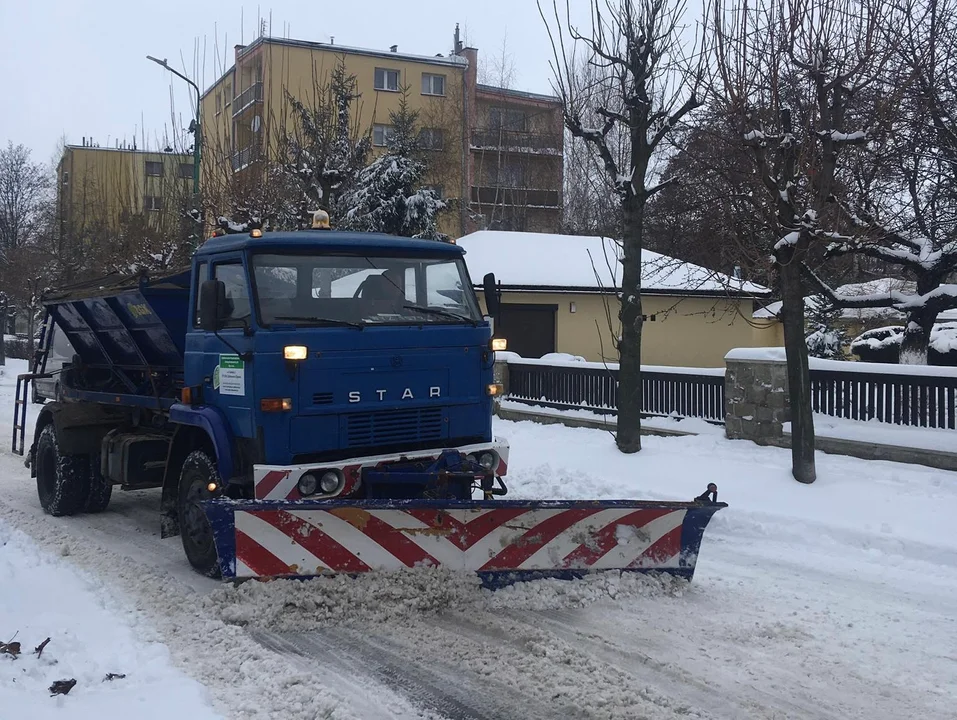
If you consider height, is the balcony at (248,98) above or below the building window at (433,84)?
below

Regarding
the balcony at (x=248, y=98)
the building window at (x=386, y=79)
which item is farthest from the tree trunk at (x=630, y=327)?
the building window at (x=386, y=79)

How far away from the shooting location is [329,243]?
6.79 m

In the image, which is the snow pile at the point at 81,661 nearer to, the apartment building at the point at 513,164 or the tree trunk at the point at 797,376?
the tree trunk at the point at 797,376

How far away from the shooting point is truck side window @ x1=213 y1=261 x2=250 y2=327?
21.8ft

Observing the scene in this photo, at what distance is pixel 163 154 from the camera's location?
92.1 ft

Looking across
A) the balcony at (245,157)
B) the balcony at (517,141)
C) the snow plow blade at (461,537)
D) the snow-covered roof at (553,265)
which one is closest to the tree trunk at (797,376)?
the snow plow blade at (461,537)

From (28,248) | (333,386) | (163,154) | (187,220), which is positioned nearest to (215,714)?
(333,386)

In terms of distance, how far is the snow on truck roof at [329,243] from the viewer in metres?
6.72

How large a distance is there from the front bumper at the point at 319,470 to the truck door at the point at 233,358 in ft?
1.18

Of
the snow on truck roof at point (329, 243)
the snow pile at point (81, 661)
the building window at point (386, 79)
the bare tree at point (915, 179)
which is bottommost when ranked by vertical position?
the snow pile at point (81, 661)

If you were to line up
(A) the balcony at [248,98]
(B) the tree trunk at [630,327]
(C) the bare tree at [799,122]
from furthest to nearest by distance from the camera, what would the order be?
(A) the balcony at [248,98] → (B) the tree trunk at [630,327] → (C) the bare tree at [799,122]

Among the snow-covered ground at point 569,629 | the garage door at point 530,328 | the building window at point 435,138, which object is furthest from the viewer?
the building window at point 435,138

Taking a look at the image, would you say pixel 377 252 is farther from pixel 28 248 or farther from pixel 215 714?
pixel 28 248

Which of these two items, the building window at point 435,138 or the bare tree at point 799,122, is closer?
the bare tree at point 799,122
